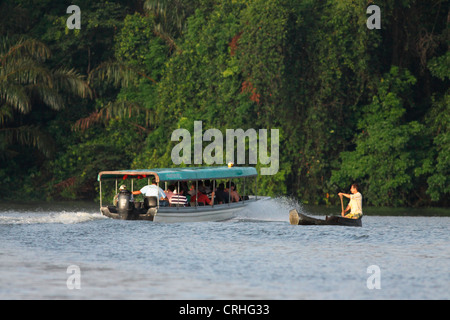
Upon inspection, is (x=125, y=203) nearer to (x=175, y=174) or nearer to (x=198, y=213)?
(x=175, y=174)

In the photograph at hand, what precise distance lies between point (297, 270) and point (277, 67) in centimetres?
2149

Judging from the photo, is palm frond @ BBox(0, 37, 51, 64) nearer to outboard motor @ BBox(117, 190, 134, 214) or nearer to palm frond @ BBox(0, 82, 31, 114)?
palm frond @ BBox(0, 82, 31, 114)

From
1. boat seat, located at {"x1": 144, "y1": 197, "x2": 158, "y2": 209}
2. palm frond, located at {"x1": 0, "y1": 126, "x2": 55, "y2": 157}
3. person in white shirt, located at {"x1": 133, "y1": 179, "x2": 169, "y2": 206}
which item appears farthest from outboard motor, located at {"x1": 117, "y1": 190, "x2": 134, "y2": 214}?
palm frond, located at {"x1": 0, "y1": 126, "x2": 55, "y2": 157}

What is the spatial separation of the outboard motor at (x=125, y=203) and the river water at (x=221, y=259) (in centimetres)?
44

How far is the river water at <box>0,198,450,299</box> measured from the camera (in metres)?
15.0

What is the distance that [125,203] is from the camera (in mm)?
25609

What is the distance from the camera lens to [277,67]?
3803cm

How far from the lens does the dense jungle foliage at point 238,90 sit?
1467 inches

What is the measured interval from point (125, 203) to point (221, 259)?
7.18 metres

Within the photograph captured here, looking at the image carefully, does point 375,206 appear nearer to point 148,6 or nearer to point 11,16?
point 148,6

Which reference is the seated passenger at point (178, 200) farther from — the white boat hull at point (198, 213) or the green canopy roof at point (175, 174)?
the green canopy roof at point (175, 174)

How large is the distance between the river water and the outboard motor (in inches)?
17.3

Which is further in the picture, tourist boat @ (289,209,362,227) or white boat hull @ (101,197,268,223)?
white boat hull @ (101,197,268,223)

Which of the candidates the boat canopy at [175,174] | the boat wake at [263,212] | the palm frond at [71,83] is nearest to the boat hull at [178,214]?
the boat canopy at [175,174]
